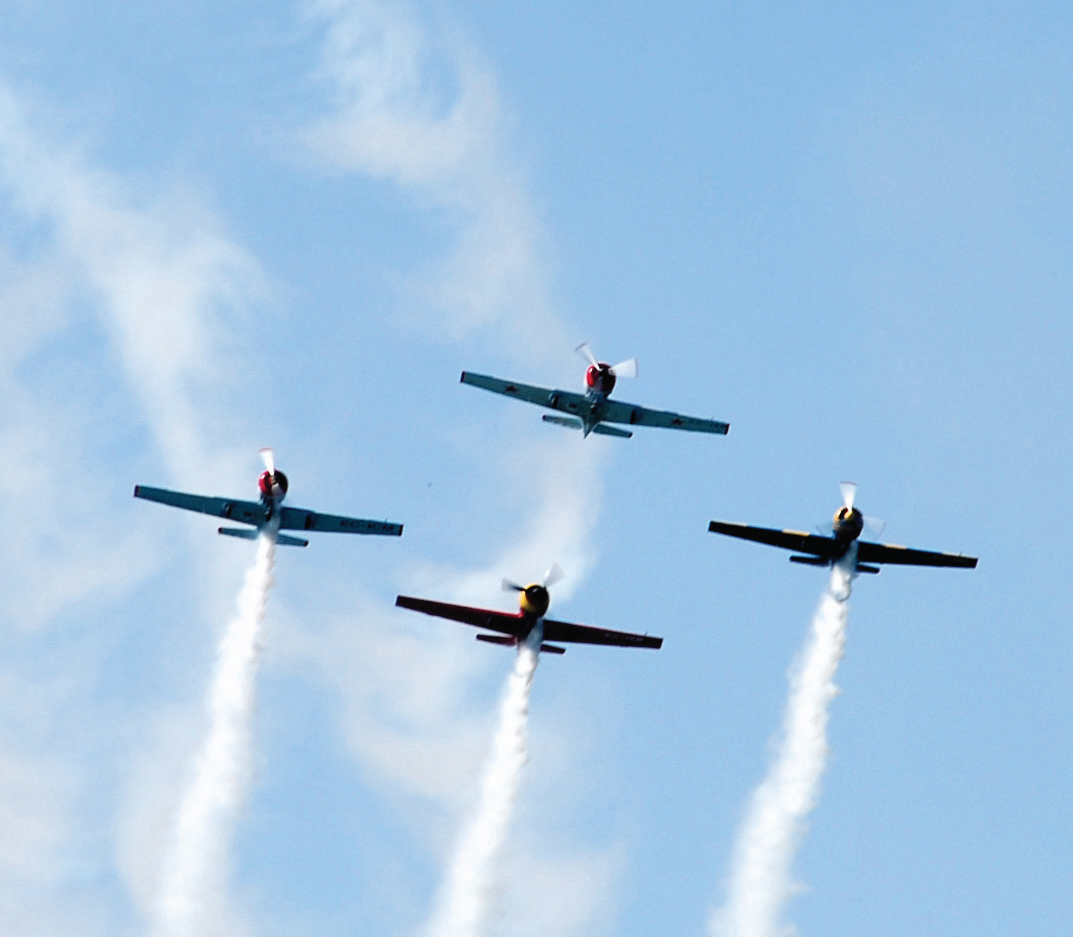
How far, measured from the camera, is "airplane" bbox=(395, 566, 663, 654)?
244ft

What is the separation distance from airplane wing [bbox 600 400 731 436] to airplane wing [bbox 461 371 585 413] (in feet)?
3.96

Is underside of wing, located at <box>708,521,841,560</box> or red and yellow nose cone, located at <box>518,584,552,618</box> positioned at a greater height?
underside of wing, located at <box>708,521,841,560</box>

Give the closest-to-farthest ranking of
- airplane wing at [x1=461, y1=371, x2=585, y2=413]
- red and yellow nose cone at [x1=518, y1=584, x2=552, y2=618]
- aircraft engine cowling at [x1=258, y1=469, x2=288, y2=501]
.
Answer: red and yellow nose cone at [x1=518, y1=584, x2=552, y2=618] → aircraft engine cowling at [x1=258, y1=469, x2=288, y2=501] → airplane wing at [x1=461, y1=371, x2=585, y2=413]

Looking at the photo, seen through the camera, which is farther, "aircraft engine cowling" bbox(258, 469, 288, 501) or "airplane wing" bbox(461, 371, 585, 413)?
"airplane wing" bbox(461, 371, 585, 413)

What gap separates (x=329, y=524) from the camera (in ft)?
271

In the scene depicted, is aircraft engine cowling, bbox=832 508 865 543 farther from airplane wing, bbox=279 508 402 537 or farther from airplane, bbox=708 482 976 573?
airplane wing, bbox=279 508 402 537

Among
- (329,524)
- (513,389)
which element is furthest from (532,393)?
(329,524)

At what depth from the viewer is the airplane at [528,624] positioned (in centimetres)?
7425

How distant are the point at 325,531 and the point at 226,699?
8.25 metres

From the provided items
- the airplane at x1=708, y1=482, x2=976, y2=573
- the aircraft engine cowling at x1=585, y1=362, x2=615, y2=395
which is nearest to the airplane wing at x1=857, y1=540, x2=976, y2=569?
the airplane at x1=708, y1=482, x2=976, y2=573

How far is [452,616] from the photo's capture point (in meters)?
77.5

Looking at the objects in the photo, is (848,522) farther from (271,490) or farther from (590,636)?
(271,490)

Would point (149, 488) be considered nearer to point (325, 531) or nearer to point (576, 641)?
point (325, 531)

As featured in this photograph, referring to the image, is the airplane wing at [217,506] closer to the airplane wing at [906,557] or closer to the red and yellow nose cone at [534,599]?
the red and yellow nose cone at [534,599]
